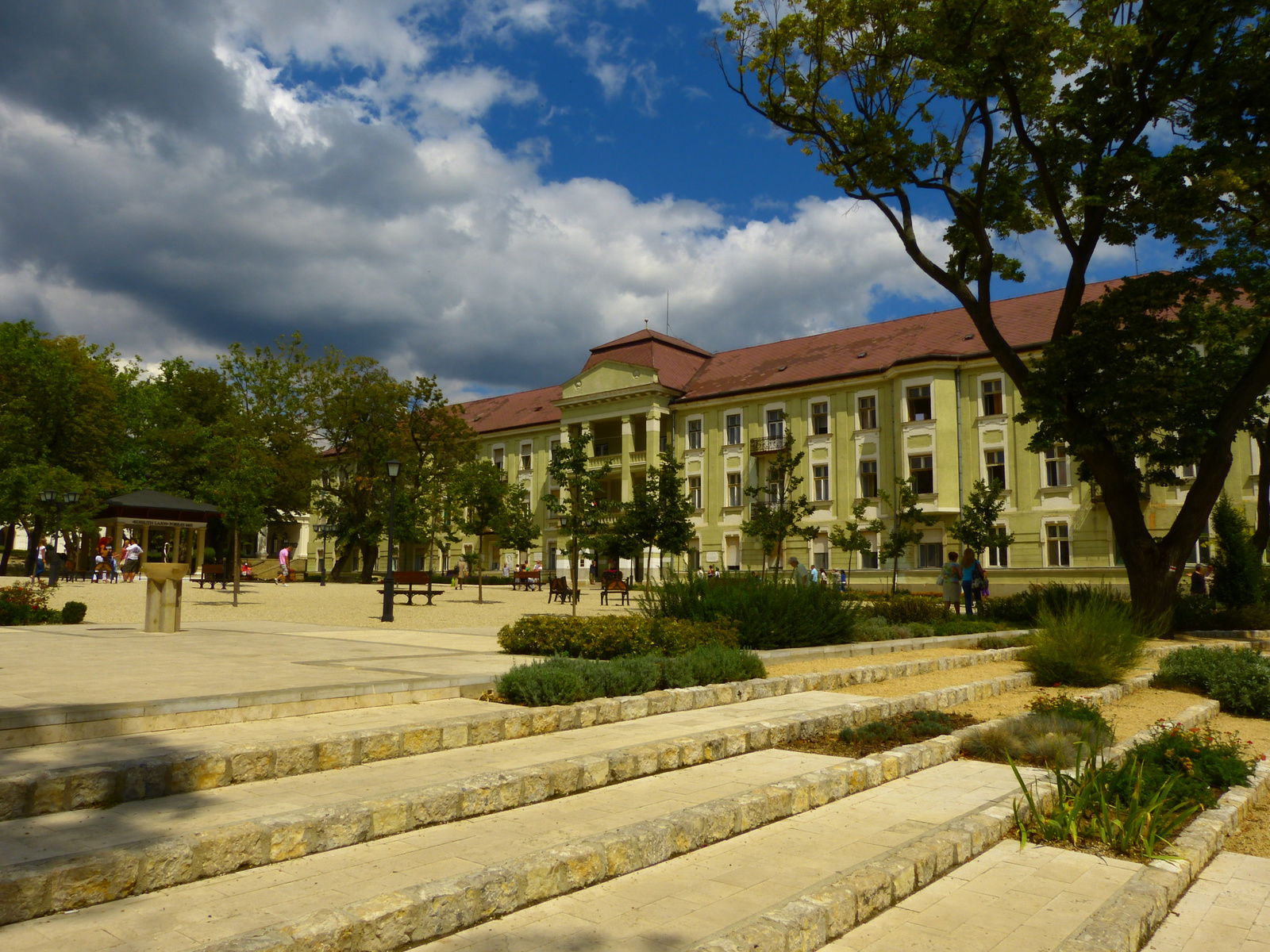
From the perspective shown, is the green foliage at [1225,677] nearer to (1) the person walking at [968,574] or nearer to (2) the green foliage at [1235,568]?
(1) the person walking at [968,574]

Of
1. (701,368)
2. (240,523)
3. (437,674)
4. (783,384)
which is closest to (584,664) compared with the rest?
(437,674)

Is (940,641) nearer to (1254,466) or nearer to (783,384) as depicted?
(1254,466)

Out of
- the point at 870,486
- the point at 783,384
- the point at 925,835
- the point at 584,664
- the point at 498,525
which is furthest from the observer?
the point at 783,384

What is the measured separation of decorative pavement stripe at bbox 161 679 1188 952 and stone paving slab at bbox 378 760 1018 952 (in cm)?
7

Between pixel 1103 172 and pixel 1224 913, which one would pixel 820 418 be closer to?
pixel 1103 172

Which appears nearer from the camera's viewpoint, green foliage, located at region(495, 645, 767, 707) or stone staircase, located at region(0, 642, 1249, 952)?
stone staircase, located at region(0, 642, 1249, 952)

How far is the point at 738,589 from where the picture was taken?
14.7 m

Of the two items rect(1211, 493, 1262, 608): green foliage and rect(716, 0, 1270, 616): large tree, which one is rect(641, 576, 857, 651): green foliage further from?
rect(1211, 493, 1262, 608): green foliage

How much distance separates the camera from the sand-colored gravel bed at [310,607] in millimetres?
20484

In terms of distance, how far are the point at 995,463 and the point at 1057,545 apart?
466cm

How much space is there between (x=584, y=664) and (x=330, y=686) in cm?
262

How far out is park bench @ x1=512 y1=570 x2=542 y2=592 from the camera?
4650 cm

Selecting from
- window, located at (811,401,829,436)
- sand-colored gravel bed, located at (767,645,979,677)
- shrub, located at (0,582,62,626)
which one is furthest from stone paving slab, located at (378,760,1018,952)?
window, located at (811,401,829,436)

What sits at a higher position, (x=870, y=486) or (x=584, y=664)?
(x=870, y=486)
